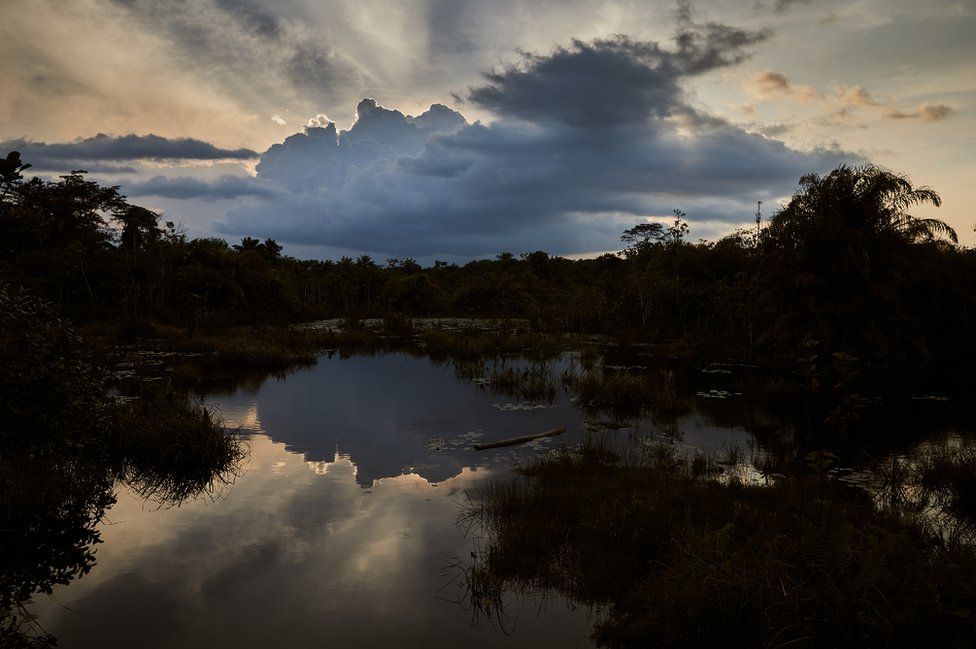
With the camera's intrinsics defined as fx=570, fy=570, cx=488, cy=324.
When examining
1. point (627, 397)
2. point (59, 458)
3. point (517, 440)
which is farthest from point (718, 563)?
point (627, 397)

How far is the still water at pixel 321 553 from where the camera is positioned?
6148 millimetres

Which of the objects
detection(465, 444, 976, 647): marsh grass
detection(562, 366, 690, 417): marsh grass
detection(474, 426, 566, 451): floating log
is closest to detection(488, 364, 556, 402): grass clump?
detection(562, 366, 690, 417): marsh grass

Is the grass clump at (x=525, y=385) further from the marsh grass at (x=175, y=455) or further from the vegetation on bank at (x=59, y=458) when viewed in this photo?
the vegetation on bank at (x=59, y=458)

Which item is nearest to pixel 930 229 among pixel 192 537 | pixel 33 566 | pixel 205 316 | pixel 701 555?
pixel 701 555

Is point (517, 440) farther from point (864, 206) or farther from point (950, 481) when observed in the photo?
point (864, 206)

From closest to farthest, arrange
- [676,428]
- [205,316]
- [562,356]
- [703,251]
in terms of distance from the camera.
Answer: [676,428], [562,356], [205,316], [703,251]

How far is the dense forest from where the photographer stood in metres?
24.9

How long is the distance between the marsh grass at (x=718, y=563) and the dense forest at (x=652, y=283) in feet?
32.6

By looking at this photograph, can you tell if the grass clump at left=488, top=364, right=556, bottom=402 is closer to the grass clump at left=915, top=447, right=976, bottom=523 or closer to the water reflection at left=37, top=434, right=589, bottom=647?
the water reflection at left=37, top=434, right=589, bottom=647

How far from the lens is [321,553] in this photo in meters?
7.93

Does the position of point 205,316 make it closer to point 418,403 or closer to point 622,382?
point 418,403

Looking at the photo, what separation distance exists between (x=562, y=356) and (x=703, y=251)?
21.0m

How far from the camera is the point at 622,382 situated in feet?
60.4

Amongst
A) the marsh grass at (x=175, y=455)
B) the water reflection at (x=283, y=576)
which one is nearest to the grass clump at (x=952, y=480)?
the water reflection at (x=283, y=576)
